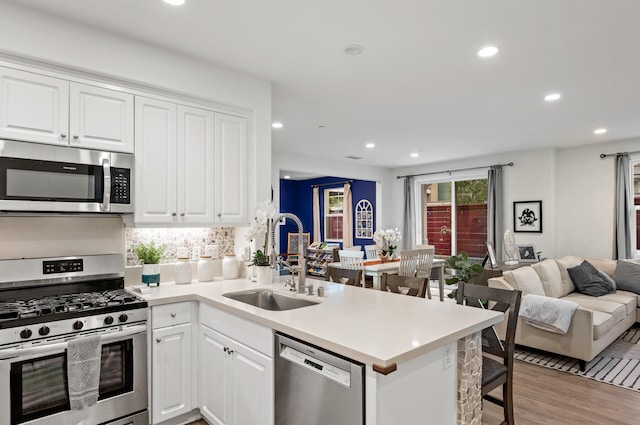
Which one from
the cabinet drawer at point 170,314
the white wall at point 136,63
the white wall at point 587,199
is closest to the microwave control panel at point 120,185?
the white wall at point 136,63

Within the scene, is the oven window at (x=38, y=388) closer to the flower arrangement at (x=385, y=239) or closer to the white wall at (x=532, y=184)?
the flower arrangement at (x=385, y=239)

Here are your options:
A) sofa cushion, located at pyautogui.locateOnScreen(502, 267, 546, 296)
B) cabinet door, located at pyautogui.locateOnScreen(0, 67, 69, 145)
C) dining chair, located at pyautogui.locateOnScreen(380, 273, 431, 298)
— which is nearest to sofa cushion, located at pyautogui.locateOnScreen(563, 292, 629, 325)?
sofa cushion, located at pyautogui.locateOnScreen(502, 267, 546, 296)

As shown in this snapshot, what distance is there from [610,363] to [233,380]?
3.90 metres

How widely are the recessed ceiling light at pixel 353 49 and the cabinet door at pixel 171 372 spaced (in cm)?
235

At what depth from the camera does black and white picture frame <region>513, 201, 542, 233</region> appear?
22.1ft

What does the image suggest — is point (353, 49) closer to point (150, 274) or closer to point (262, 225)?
point (262, 225)

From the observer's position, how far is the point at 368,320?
1880mm

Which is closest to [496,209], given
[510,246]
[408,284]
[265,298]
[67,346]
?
[510,246]

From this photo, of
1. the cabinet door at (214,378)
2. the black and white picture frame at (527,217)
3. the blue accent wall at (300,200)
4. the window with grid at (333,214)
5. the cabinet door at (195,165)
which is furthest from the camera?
the blue accent wall at (300,200)

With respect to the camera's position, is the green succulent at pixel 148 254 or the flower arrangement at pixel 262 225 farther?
the flower arrangement at pixel 262 225

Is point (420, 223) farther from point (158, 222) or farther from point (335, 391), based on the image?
point (335, 391)

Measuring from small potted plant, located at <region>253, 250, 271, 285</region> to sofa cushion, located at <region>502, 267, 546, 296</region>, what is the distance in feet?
9.19

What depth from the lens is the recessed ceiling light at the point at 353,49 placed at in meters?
2.78

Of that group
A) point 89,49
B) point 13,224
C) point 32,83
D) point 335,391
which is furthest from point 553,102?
point 13,224
